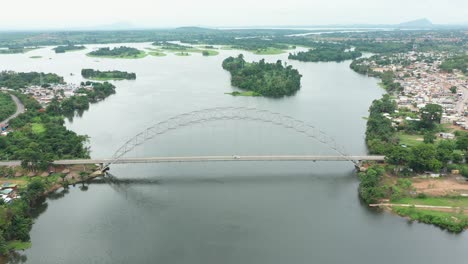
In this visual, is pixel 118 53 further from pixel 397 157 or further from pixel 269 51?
pixel 397 157

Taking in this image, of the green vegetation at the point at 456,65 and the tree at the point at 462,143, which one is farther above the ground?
the green vegetation at the point at 456,65

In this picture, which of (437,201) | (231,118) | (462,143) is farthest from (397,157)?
(231,118)

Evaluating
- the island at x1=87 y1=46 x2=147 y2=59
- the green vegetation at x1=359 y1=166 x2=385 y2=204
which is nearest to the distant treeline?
the island at x1=87 y1=46 x2=147 y2=59

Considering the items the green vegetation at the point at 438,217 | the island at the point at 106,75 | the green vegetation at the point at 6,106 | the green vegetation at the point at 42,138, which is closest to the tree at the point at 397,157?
the green vegetation at the point at 438,217

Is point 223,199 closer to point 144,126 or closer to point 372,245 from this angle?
point 372,245

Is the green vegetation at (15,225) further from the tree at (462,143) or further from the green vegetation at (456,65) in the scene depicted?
the green vegetation at (456,65)
